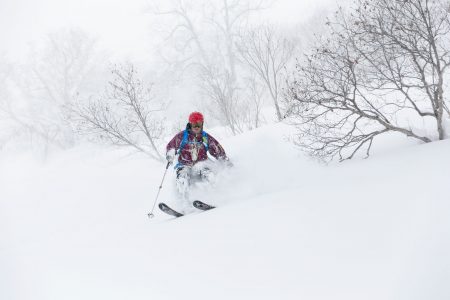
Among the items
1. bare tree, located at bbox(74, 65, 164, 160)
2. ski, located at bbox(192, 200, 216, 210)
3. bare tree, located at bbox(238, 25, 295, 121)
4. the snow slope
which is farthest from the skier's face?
bare tree, located at bbox(74, 65, 164, 160)

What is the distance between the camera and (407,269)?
2125 mm

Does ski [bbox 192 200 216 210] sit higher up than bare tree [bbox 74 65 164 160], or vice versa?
bare tree [bbox 74 65 164 160]

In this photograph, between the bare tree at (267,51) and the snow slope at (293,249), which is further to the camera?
the bare tree at (267,51)

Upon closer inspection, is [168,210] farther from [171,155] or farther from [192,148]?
[192,148]

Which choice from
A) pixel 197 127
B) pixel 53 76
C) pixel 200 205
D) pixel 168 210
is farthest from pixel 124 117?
pixel 53 76

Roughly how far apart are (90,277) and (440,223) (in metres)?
3.21

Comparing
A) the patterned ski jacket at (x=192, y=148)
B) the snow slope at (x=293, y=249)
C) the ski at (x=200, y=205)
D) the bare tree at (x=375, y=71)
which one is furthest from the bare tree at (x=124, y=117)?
the snow slope at (x=293, y=249)

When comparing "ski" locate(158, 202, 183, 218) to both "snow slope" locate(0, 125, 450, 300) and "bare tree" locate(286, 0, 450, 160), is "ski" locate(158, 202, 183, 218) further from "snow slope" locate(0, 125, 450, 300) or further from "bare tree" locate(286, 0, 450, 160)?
"bare tree" locate(286, 0, 450, 160)

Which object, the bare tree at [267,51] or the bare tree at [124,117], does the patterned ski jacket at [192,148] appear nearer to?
the bare tree at [267,51]

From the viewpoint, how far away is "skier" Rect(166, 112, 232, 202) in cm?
627

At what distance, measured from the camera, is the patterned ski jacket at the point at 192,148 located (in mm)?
6383

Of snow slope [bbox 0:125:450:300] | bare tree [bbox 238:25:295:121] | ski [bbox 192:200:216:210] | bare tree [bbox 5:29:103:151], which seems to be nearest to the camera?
snow slope [bbox 0:125:450:300]

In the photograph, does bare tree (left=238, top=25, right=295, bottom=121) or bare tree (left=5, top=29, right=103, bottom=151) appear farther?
bare tree (left=5, top=29, right=103, bottom=151)

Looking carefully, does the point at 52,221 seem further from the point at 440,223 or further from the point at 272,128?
the point at 440,223
